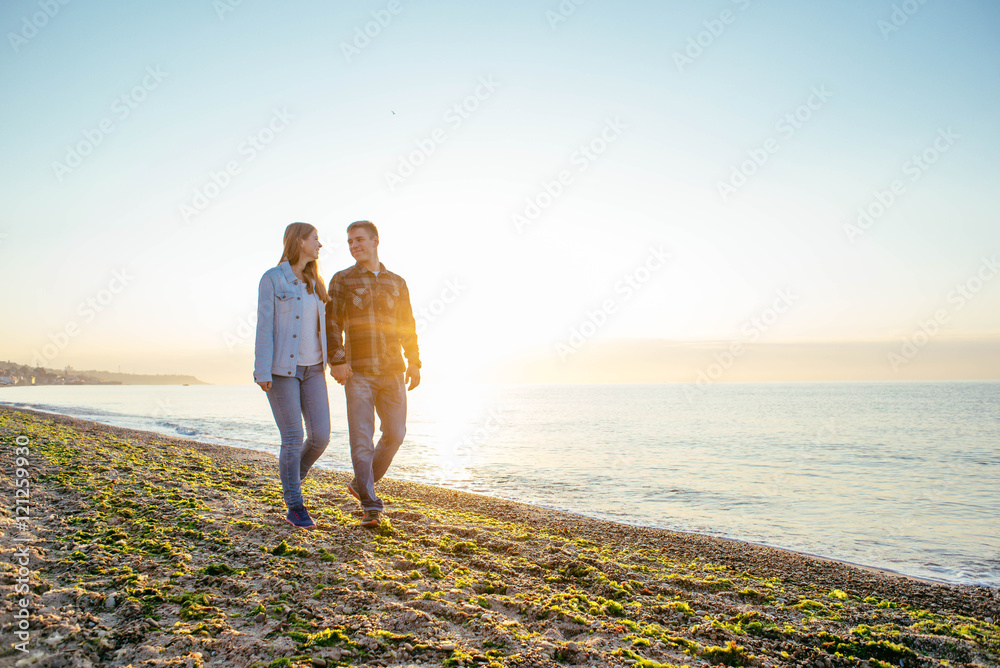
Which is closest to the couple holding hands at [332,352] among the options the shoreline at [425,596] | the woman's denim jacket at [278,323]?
the woman's denim jacket at [278,323]

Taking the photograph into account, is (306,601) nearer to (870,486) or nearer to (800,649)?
(800,649)

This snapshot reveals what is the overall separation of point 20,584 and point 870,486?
16023 millimetres

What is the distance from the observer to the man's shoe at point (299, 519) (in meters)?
4.73

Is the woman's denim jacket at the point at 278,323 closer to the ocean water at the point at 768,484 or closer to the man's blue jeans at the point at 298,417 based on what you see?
the man's blue jeans at the point at 298,417

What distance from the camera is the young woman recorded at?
445 cm

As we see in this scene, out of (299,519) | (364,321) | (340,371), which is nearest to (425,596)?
(299,519)

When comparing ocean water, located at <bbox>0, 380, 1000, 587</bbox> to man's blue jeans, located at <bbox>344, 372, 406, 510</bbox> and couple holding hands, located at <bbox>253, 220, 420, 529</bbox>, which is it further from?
couple holding hands, located at <bbox>253, 220, 420, 529</bbox>

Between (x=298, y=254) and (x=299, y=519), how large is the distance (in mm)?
2375

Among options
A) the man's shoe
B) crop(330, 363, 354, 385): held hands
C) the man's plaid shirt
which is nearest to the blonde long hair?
the man's plaid shirt

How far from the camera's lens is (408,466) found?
47.4 ft

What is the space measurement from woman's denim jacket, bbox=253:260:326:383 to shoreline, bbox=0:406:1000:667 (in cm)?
140

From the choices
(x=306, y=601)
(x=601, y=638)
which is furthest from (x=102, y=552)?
(x=601, y=638)

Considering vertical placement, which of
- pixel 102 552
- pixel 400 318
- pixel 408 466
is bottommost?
pixel 408 466

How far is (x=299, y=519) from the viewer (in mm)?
4738
